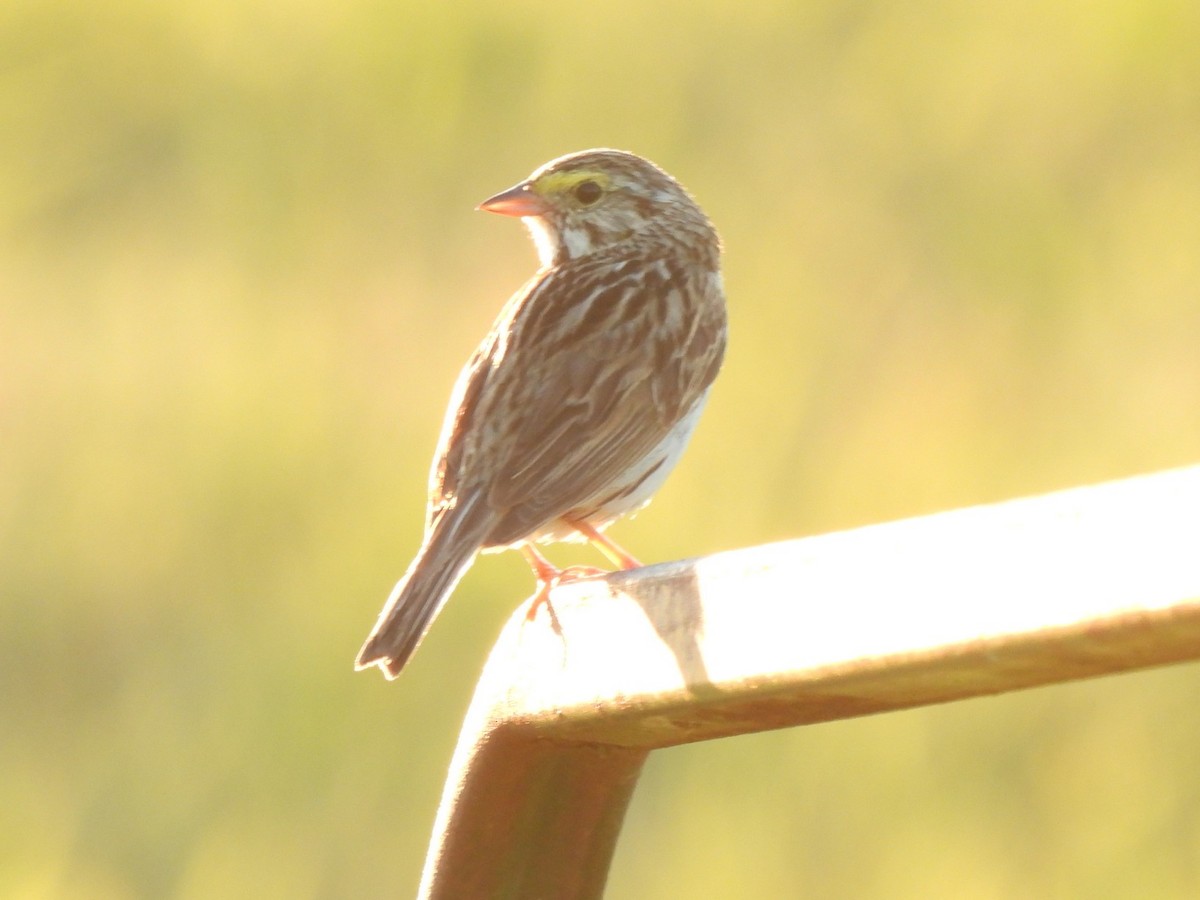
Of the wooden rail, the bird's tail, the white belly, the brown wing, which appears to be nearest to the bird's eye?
the brown wing

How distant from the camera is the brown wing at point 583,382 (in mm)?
3863

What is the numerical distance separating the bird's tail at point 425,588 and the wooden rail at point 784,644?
2.58 feet

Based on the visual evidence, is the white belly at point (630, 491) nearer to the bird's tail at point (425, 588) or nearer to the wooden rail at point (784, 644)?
the bird's tail at point (425, 588)

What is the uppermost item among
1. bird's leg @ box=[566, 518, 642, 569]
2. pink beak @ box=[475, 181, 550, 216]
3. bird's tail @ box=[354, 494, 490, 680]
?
pink beak @ box=[475, 181, 550, 216]

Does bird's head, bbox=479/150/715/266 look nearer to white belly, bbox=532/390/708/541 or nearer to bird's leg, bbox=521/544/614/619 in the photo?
white belly, bbox=532/390/708/541

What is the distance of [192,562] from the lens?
7262mm

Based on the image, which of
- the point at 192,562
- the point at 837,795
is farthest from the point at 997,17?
the point at 192,562

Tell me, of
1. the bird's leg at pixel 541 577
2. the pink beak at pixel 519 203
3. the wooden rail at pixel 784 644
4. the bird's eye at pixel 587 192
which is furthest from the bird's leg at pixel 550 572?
the bird's eye at pixel 587 192

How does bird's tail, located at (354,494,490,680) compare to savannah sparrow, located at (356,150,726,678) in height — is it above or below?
below

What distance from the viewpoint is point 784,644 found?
5.41 ft

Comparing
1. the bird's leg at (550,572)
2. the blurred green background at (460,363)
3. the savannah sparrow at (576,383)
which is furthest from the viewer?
the blurred green background at (460,363)

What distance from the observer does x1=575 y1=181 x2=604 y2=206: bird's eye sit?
4875mm

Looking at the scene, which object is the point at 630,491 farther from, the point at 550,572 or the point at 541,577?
the point at 541,577

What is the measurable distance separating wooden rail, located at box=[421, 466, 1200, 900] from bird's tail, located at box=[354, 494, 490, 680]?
31.0 inches
